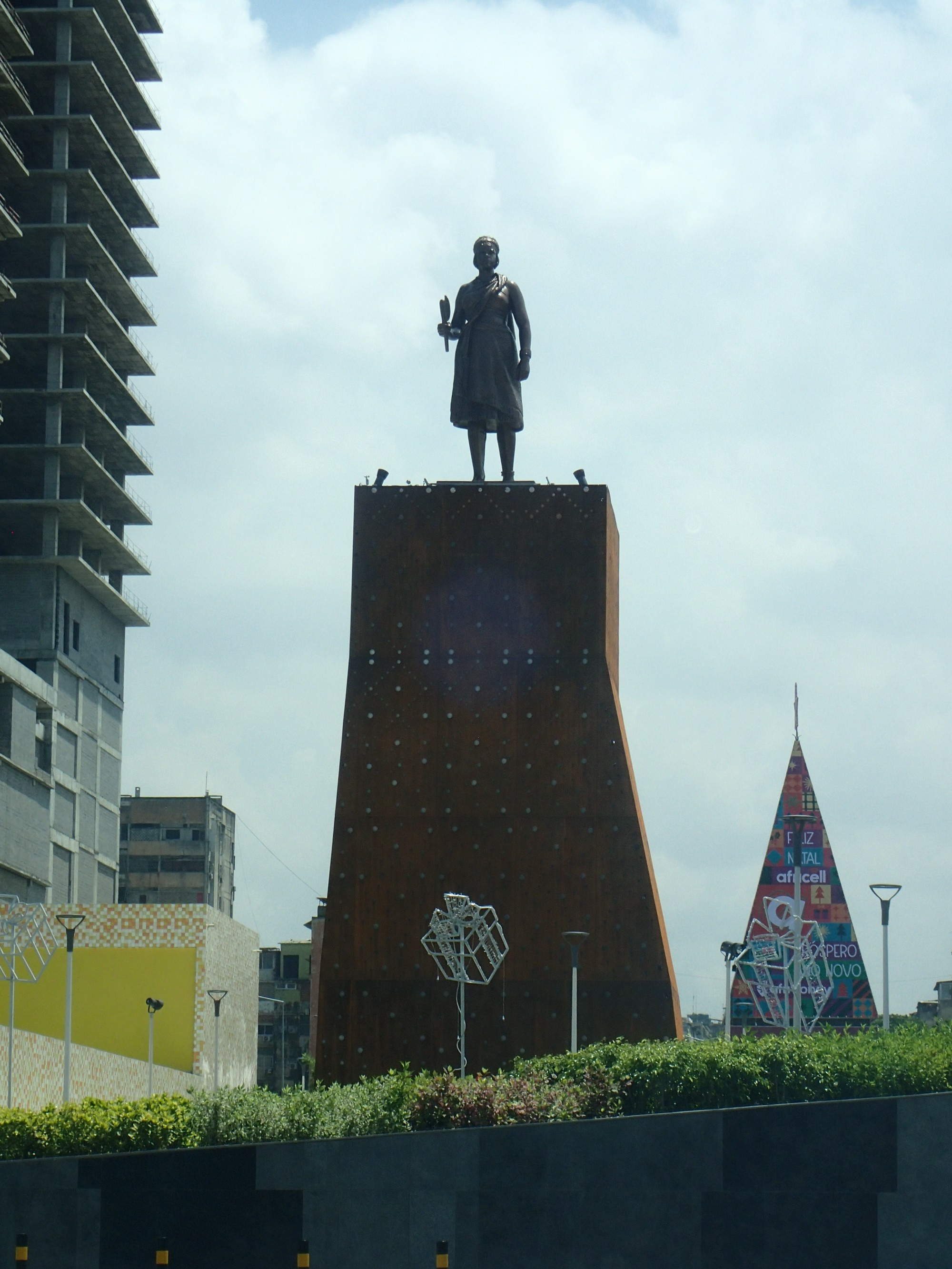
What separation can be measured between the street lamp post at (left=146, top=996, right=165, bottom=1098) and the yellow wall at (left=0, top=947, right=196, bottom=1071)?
14.3 inches

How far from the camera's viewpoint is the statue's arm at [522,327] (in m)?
28.6

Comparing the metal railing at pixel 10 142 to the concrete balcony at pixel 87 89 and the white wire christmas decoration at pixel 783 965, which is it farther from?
the white wire christmas decoration at pixel 783 965

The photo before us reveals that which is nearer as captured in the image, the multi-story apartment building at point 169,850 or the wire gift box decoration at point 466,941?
the wire gift box decoration at point 466,941

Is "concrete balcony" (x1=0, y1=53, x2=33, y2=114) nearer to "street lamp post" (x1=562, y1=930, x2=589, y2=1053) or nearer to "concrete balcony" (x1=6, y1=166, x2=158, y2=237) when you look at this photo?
"concrete balcony" (x1=6, y1=166, x2=158, y2=237)

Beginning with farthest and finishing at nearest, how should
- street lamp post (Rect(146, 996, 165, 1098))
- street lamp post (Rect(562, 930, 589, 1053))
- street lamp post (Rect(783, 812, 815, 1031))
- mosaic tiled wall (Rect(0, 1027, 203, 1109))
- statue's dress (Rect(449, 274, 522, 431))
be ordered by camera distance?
1. street lamp post (Rect(146, 996, 165, 1098))
2. mosaic tiled wall (Rect(0, 1027, 203, 1109))
3. street lamp post (Rect(783, 812, 815, 1031))
4. statue's dress (Rect(449, 274, 522, 431))
5. street lamp post (Rect(562, 930, 589, 1053))

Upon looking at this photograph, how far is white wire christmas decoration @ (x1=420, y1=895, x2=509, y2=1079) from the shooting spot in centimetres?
2517

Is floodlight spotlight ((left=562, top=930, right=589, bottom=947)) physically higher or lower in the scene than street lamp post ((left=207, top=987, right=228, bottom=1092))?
higher

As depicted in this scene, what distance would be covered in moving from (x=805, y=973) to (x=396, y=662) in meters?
39.7

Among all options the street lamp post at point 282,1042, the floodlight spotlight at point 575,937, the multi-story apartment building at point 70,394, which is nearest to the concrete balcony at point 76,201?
the multi-story apartment building at point 70,394

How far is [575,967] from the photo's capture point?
24656 millimetres

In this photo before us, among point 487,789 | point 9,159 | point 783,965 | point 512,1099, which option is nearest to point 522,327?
point 487,789

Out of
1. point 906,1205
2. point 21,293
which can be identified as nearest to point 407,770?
point 906,1205

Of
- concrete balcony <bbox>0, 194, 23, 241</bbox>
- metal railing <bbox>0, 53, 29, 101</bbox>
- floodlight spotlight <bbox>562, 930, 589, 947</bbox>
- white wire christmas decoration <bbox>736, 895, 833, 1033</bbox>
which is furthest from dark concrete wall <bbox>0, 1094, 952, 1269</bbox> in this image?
metal railing <bbox>0, 53, 29, 101</bbox>

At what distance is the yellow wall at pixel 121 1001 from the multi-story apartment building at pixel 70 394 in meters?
10.9
